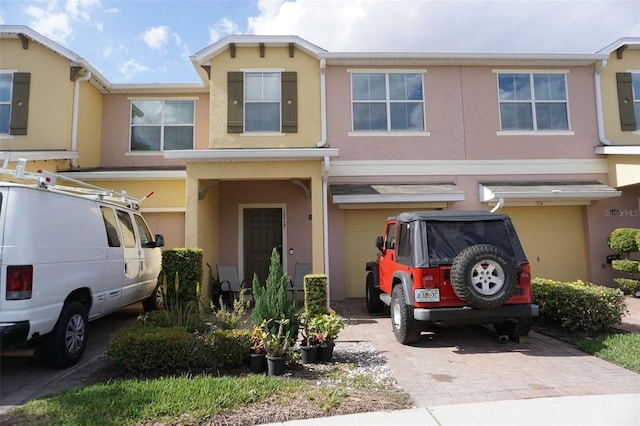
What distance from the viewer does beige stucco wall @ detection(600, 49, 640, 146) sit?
11031mm

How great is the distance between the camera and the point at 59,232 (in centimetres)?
502

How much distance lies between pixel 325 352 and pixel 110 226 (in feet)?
13.6

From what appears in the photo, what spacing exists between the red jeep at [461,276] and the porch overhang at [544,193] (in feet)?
14.2

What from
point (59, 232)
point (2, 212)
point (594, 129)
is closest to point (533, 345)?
point (59, 232)

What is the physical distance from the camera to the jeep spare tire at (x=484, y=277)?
214 inches

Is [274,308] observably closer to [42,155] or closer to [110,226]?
[110,226]

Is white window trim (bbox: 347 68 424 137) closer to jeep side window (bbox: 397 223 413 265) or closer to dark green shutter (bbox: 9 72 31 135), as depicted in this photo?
jeep side window (bbox: 397 223 413 265)

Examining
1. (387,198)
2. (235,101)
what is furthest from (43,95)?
(387,198)

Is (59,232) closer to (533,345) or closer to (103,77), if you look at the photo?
(533,345)

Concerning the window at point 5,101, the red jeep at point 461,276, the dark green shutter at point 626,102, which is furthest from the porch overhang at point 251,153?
the dark green shutter at point 626,102

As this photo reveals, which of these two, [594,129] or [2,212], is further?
[594,129]

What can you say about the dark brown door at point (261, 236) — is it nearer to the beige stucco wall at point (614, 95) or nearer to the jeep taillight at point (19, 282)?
the jeep taillight at point (19, 282)

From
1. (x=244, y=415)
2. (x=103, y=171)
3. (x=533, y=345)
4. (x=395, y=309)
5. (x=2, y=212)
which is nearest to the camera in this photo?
(x=244, y=415)

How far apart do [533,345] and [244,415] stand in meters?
4.63
